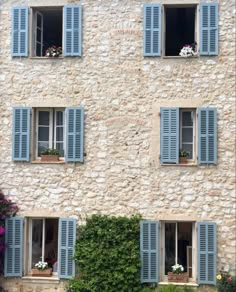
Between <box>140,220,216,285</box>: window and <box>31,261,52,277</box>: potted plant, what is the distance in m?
2.35

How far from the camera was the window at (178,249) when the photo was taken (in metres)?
10.8

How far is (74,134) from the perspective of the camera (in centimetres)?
1131

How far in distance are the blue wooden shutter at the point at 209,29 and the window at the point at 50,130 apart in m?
3.94

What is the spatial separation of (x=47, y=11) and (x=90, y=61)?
205 centimetres

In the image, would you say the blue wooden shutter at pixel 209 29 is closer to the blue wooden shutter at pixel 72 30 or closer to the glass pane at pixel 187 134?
the glass pane at pixel 187 134

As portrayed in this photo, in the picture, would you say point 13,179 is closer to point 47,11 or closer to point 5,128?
point 5,128

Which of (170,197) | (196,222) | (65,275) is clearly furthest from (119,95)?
(65,275)

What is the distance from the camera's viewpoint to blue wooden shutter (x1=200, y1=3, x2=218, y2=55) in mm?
11195

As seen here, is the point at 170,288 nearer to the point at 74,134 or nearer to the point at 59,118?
the point at 74,134

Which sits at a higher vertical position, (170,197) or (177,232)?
(170,197)

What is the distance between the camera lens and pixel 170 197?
11.1m

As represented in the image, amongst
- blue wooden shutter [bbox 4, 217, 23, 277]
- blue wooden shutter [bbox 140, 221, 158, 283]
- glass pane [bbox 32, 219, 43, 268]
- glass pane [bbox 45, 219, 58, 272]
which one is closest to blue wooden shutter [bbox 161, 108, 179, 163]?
blue wooden shutter [bbox 140, 221, 158, 283]

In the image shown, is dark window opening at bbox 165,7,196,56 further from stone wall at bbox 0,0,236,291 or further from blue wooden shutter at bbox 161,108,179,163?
blue wooden shutter at bbox 161,108,179,163

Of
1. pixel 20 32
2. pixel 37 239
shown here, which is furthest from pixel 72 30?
pixel 37 239
